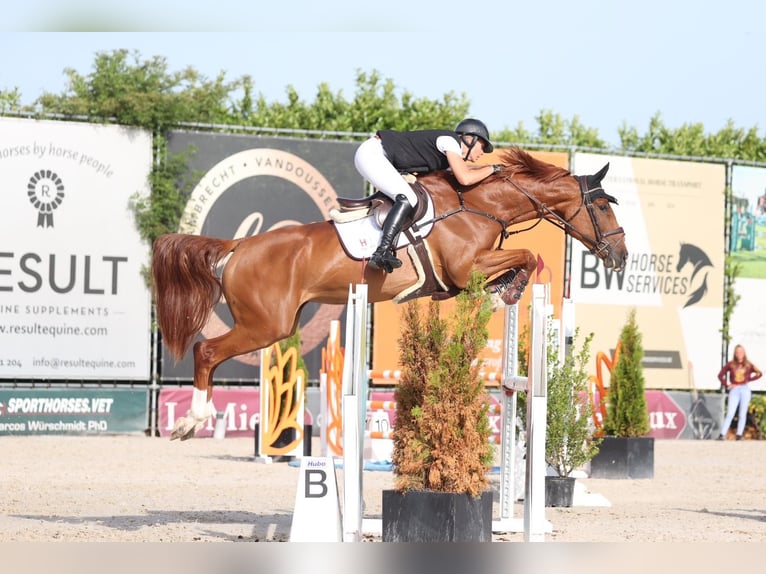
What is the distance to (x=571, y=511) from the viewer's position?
8.34 meters

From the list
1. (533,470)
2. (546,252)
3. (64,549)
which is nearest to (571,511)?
(533,470)

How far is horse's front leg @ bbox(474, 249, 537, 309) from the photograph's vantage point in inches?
254

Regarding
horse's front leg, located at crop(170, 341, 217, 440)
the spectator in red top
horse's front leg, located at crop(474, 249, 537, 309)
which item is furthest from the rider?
the spectator in red top

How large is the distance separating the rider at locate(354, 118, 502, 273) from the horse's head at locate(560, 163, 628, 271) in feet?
1.86

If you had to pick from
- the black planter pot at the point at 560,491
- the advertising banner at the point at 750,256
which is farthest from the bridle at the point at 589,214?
the advertising banner at the point at 750,256

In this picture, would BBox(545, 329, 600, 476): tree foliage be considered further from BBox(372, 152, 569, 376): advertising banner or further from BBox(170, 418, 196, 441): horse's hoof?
BBox(372, 152, 569, 376): advertising banner

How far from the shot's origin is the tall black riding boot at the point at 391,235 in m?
6.43

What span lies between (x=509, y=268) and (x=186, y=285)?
6.64 feet

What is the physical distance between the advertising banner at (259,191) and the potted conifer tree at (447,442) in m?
8.45

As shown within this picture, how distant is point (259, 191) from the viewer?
47.2 feet

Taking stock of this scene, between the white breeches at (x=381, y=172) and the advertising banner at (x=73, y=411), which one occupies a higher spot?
the white breeches at (x=381, y=172)

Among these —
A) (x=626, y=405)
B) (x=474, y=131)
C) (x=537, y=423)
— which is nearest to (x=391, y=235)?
(x=474, y=131)

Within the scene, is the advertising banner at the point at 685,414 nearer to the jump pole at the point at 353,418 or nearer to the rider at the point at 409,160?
the rider at the point at 409,160

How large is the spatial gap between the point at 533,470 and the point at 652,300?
10890 millimetres
